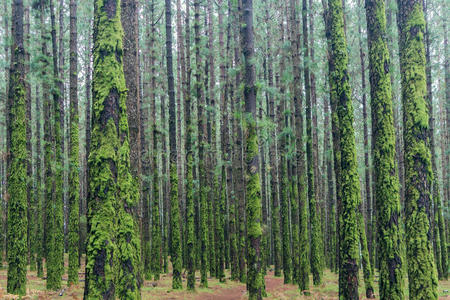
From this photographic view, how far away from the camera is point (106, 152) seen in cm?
556

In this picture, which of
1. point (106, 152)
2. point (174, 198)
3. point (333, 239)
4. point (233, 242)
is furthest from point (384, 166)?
point (333, 239)

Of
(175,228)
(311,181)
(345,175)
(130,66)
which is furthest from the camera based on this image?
(311,181)

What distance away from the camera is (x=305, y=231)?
13938 mm

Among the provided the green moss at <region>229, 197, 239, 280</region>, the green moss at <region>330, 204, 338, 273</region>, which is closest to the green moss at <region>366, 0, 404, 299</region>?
the green moss at <region>229, 197, 239, 280</region>

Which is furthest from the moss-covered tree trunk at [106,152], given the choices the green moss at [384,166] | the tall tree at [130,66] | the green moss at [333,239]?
the green moss at [333,239]

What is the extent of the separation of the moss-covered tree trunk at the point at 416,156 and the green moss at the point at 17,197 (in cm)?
863

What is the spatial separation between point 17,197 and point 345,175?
789cm

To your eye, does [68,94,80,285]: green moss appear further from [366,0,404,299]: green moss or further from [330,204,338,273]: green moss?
A: [330,204,338,273]: green moss

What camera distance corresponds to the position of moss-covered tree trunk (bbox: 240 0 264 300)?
9109 millimetres

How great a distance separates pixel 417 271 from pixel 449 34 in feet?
75.4

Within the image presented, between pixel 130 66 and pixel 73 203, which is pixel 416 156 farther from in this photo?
pixel 73 203

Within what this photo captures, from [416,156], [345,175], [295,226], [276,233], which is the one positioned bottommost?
[276,233]

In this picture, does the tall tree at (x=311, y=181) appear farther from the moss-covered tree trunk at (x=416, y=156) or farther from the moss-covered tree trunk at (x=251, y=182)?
the moss-covered tree trunk at (x=416, y=156)

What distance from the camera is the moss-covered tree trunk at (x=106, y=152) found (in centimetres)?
530
